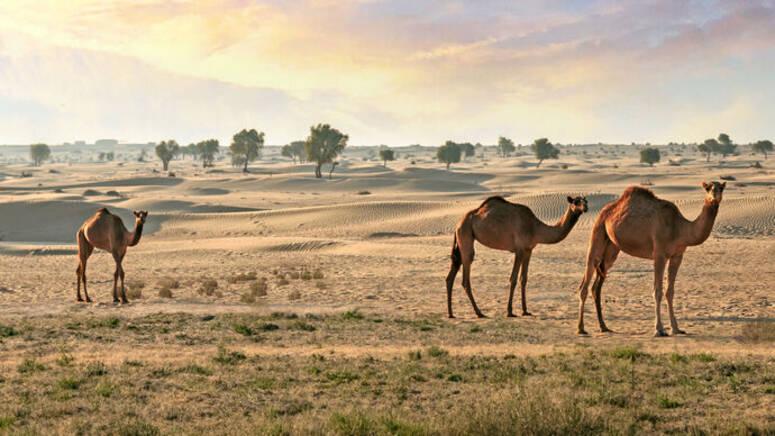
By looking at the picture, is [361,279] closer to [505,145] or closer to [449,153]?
[449,153]

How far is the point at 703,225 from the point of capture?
43.1ft

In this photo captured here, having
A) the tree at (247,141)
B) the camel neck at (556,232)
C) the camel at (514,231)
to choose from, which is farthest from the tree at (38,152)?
the camel neck at (556,232)

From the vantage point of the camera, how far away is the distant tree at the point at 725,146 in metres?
116

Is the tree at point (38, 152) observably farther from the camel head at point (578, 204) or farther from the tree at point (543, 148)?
the camel head at point (578, 204)

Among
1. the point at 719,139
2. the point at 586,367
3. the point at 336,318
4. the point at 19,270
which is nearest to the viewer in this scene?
the point at 586,367

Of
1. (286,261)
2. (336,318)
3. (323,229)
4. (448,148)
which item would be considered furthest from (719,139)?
(336,318)

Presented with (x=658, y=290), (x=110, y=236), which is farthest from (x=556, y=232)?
(x=110, y=236)

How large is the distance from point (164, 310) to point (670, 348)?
10.5 meters

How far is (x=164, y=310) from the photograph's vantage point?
17.3m

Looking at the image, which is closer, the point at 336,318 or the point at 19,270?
the point at 336,318

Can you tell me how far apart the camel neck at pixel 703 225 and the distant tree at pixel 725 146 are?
367 ft

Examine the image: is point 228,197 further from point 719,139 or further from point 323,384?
point 719,139

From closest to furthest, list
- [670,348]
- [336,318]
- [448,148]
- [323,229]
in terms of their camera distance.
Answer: [670,348] → [336,318] → [323,229] → [448,148]

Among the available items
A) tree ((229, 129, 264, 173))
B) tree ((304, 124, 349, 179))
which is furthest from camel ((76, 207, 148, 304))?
tree ((229, 129, 264, 173))
